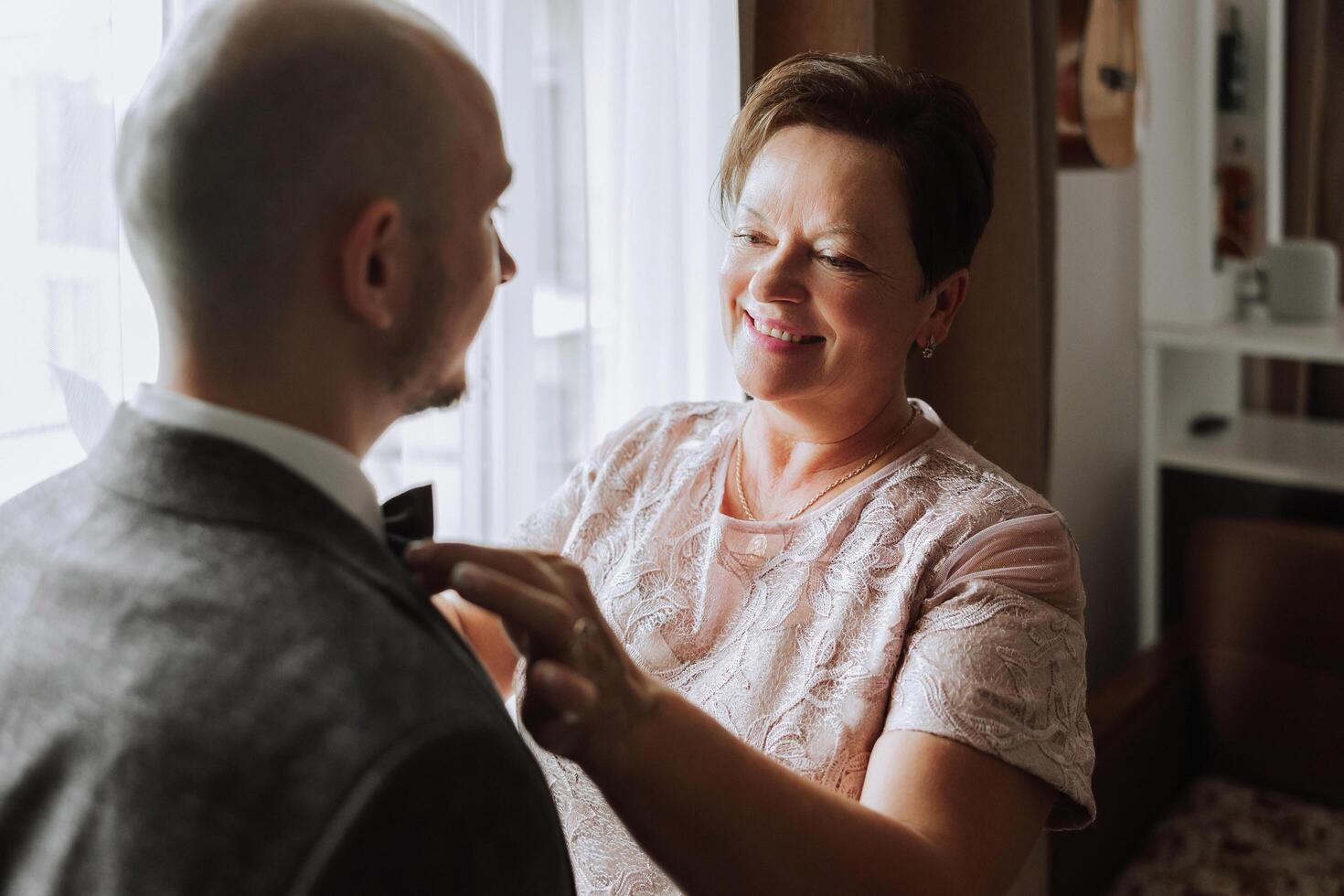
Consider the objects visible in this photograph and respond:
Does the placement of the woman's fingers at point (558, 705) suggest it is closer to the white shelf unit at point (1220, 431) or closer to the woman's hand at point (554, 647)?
the woman's hand at point (554, 647)

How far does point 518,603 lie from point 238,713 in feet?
0.55

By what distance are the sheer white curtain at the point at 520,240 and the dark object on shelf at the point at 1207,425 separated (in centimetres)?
167

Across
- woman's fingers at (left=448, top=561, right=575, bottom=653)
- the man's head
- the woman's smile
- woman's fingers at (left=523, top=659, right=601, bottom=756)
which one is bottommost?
woman's fingers at (left=523, top=659, right=601, bottom=756)

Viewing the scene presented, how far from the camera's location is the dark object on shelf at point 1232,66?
9.58 feet

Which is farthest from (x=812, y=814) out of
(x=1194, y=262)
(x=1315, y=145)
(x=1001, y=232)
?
(x=1315, y=145)

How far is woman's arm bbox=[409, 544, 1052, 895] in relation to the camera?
2.24 ft

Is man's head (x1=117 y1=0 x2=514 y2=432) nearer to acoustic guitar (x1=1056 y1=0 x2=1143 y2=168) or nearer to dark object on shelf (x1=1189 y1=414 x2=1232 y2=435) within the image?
acoustic guitar (x1=1056 y1=0 x2=1143 y2=168)

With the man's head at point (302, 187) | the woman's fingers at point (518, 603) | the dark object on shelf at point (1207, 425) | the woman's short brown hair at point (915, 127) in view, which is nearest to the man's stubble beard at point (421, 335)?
the man's head at point (302, 187)

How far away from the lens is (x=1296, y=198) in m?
3.10

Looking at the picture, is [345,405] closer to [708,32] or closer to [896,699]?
[896,699]

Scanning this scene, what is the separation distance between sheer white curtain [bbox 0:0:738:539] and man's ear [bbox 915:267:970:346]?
46 cm

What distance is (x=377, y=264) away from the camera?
64 centimetres

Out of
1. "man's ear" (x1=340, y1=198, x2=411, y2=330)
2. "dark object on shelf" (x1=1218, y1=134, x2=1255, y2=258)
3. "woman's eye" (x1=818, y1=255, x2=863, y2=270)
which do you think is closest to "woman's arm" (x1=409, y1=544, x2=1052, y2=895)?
"man's ear" (x1=340, y1=198, x2=411, y2=330)

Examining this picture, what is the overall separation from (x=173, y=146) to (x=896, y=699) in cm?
71
